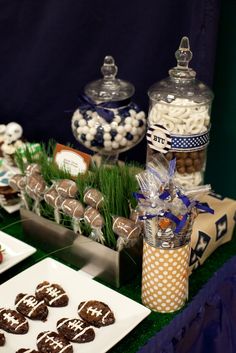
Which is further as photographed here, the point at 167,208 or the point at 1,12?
the point at 1,12

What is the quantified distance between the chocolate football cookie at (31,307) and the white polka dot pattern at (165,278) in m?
0.22

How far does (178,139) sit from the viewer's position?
48.3 inches

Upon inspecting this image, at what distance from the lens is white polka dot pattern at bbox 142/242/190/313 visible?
1064mm

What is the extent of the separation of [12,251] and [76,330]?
1.05 feet

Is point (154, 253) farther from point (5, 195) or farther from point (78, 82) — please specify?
point (78, 82)

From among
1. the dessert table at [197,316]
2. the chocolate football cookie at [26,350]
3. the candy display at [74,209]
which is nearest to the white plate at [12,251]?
the dessert table at [197,316]

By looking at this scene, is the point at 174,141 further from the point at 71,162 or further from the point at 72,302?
the point at 72,302

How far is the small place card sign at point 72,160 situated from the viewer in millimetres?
1311

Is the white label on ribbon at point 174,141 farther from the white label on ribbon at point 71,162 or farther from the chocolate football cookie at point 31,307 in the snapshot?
the chocolate football cookie at point 31,307

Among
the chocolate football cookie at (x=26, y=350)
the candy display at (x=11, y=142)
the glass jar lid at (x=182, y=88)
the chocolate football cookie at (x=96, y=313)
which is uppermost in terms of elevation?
the glass jar lid at (x=182, y=88)

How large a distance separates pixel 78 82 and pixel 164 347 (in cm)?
95

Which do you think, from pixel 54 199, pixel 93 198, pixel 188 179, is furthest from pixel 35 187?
pixel 188 179

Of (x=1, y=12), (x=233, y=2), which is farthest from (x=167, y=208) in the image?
(x=1, y=12)

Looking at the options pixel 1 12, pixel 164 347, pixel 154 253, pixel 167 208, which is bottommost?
pixel 164 347
